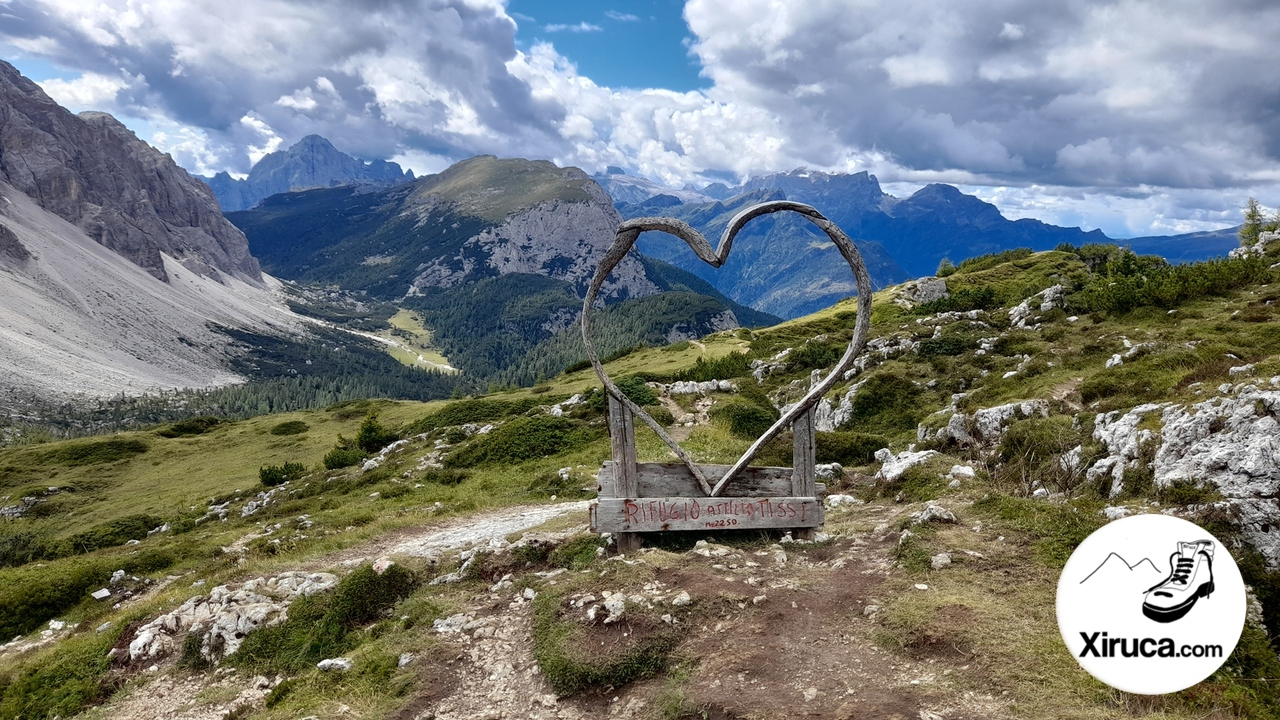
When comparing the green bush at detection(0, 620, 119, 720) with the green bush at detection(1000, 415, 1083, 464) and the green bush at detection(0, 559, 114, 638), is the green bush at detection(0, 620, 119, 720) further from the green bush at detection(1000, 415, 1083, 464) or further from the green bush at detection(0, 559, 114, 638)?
the green bush at detection(1000, 415, 1083, 464)

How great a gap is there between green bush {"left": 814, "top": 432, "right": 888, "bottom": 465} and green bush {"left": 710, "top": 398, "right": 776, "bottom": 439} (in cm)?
698

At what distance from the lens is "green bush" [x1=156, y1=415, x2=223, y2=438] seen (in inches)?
2904

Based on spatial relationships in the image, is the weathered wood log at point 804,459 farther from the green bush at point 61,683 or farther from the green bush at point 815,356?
the green bush at point 815,356

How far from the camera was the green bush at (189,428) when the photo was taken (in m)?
73.8

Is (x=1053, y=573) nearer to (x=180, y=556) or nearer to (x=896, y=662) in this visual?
(x=896, y=662)

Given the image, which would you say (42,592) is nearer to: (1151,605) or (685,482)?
(685,482)

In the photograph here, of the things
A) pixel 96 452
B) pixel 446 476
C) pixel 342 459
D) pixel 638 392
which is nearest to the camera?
pixel 446 476

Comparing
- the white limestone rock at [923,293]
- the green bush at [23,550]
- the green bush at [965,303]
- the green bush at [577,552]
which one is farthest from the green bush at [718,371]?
the green bush at [23,550]

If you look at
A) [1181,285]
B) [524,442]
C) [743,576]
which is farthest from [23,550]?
[1181,285]

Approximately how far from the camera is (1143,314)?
32.1 metres

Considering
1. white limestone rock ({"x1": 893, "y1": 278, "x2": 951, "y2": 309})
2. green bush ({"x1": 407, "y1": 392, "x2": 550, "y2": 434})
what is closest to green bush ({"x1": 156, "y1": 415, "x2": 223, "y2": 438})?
green bush ({"x1": 407, "y1": 392, "x2": 550, "y2": 434})

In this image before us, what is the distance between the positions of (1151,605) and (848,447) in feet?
58.1

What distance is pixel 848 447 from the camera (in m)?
23.5

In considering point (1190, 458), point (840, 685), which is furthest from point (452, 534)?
point (1190, 458)
